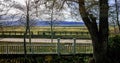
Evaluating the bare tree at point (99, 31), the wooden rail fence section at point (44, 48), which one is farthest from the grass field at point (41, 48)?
the bare tree at point (99, 31)

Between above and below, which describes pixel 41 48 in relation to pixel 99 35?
below

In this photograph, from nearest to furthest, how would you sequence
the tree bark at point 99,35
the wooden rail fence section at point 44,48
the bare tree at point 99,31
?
the bare tree at point 99,31
the tree bark at point 99,35
the wooden rail fence section at point 44,48

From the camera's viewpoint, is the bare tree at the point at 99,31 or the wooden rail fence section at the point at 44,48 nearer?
the bare tree at the point at 99,31

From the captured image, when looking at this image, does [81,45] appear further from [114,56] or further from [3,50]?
[3,50]

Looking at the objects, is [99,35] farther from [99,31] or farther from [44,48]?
[44,48]

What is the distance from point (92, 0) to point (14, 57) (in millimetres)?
7032

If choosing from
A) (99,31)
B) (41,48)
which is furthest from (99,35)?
(41,48)

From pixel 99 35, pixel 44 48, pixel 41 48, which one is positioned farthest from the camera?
pixel 44 48

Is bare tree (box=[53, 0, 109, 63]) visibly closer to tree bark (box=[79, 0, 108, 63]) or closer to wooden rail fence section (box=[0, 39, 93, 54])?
tree bark (box=[79, 0, 108, 63])

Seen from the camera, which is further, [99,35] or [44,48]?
[44,48]

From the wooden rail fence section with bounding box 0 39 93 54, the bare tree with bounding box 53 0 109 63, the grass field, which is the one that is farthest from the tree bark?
the grass field

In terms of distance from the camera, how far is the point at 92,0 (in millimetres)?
19453

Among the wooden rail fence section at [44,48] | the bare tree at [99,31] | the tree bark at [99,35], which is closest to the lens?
the bare tree at [99,31]

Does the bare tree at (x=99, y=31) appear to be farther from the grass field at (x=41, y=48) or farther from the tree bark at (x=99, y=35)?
the grass field at (x=41, y=48)
